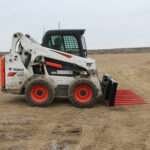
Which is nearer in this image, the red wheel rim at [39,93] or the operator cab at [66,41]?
the red wheel rim at [39,93]

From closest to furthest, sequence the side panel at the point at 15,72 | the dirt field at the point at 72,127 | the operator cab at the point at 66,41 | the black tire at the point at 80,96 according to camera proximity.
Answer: the dirt field at the point at 72,127 < the black tire at the point at 80,96 < the side panel at the point at 15,72 < the operator cab at the point at 66,41

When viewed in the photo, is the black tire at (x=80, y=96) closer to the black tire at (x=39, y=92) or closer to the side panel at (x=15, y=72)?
the black tire at (x=39, y=92)

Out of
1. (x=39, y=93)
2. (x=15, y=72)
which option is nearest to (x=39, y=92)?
(x=39, y=93)

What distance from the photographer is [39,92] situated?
13.3 meters

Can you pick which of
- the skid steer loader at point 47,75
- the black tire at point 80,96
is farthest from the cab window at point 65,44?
the black tire at point 80,96

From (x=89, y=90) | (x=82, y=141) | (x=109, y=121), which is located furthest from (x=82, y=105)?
(x=82, y=141)

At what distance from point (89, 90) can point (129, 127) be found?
3356mm

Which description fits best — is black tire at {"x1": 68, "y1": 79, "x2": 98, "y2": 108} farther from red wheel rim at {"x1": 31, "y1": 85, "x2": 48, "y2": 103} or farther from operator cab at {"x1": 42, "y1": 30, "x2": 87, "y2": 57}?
operator cab at {"x1": 42, "y1": 30, "x2": 87, "y2": 57}

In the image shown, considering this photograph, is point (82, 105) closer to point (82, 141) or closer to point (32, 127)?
point (32, 127)

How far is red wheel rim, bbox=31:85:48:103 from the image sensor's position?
13.2 meters

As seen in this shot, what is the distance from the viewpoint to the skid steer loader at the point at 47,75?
13211 millimetres

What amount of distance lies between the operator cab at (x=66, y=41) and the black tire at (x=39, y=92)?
1205 mm

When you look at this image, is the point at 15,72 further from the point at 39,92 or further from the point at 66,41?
the point at 66,41

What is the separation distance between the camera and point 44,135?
30.3 ft
